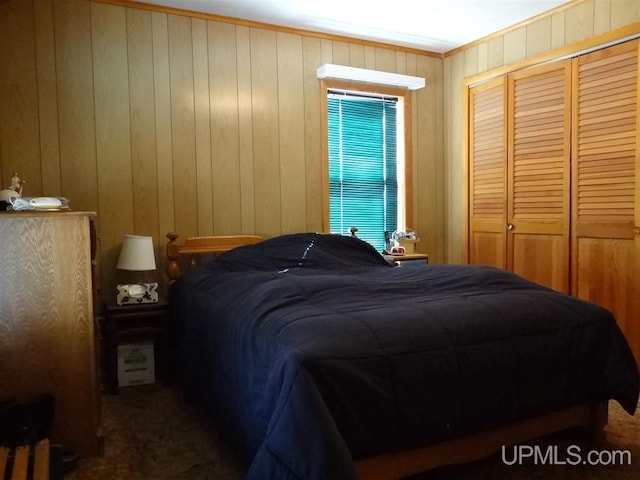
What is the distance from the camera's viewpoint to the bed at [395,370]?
1.56 m

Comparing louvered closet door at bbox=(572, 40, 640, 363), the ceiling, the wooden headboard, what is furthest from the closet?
the wooden headboard

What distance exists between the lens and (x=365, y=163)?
13.8 feet

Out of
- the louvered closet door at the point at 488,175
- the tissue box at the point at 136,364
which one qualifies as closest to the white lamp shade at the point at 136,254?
the tissue box at the point at 136,364

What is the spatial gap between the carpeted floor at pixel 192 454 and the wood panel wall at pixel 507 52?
216cm

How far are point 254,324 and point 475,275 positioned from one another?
115cm

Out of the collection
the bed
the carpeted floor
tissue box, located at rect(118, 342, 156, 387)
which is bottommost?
the carpeted floor

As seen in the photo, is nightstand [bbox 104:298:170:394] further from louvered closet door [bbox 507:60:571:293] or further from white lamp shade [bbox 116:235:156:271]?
louvered closet door [bbox 507:60:571:293]

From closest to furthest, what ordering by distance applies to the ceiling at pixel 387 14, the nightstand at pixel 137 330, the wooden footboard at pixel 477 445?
1. the wooden footboard at pixel 477 445
2. the nightstand at pixel 137 330
3. the ceiling at pixel 387 14

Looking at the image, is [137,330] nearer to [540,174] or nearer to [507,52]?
[540,174]

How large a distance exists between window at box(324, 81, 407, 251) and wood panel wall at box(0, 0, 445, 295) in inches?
6.4

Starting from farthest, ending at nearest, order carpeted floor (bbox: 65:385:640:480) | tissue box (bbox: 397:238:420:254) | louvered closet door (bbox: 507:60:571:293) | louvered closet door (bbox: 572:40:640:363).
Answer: tissue box (bbox: 397:238:420:254), louvered closet door (bbox: 507:60:571:293), louvered closet door (bbox: 572:40:640:363), carpeted floor (bbox: 65:385:640:480)

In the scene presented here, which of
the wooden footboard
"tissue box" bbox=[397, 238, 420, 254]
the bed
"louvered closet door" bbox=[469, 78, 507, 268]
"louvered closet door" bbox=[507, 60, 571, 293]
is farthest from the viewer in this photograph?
"tissue box" bbox=[397, 238, 420, 254]

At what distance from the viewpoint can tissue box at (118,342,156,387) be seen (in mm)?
3092

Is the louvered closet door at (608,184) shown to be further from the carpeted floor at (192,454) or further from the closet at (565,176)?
the carpeted floor at (192,454)
